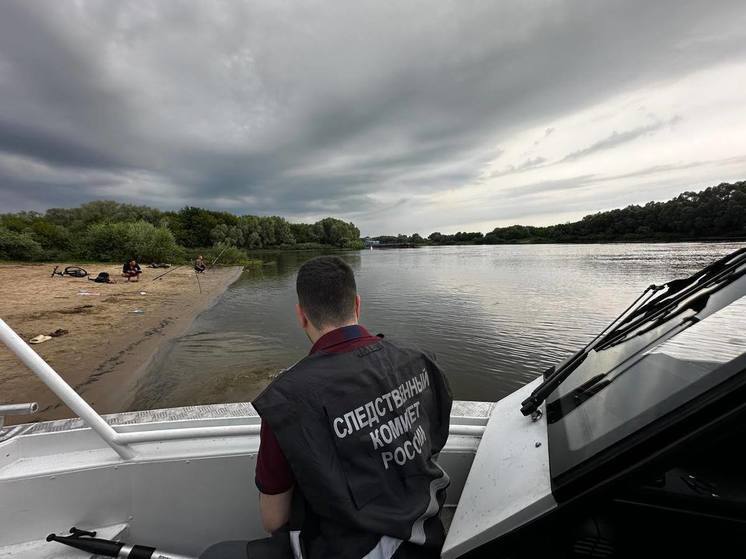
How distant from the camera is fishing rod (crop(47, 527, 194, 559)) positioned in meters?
1.66

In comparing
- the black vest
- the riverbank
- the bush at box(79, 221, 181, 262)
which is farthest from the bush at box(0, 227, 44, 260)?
the black vest

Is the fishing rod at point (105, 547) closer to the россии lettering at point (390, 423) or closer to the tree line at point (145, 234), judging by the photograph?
the россии lettering at point (390, 423)

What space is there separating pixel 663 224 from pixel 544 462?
89.9 meters

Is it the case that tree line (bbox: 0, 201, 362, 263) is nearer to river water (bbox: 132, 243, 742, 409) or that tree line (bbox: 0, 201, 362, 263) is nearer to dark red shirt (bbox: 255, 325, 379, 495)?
river water (bbox: 132, 243, 742, 409)

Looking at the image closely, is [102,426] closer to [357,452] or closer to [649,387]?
[357,452]

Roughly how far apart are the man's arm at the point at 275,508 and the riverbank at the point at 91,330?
23.9 feet

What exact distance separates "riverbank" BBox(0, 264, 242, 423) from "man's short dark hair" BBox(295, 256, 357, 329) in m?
7.47

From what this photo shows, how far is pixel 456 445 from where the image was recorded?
77.1 inches

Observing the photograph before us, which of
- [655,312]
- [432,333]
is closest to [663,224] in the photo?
[432,333]

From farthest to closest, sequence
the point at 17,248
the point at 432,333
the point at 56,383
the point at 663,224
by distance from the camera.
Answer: the point at 663,224, the point at 17,248, the point at 432,333, the point at 56,383

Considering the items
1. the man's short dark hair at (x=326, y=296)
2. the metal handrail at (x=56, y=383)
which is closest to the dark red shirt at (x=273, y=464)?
the man's short dark hair at (x=326, y=296)

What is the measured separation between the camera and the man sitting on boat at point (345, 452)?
1.10 meters

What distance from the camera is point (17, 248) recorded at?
36.5 metres

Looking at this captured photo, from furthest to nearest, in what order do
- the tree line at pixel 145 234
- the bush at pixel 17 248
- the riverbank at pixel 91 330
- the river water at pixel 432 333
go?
1. the tree line at pixel 145 234
2. the bush at pixel 17 248
3. the river water at pixel 432 333
4. the riverbank at pixel 91 330
